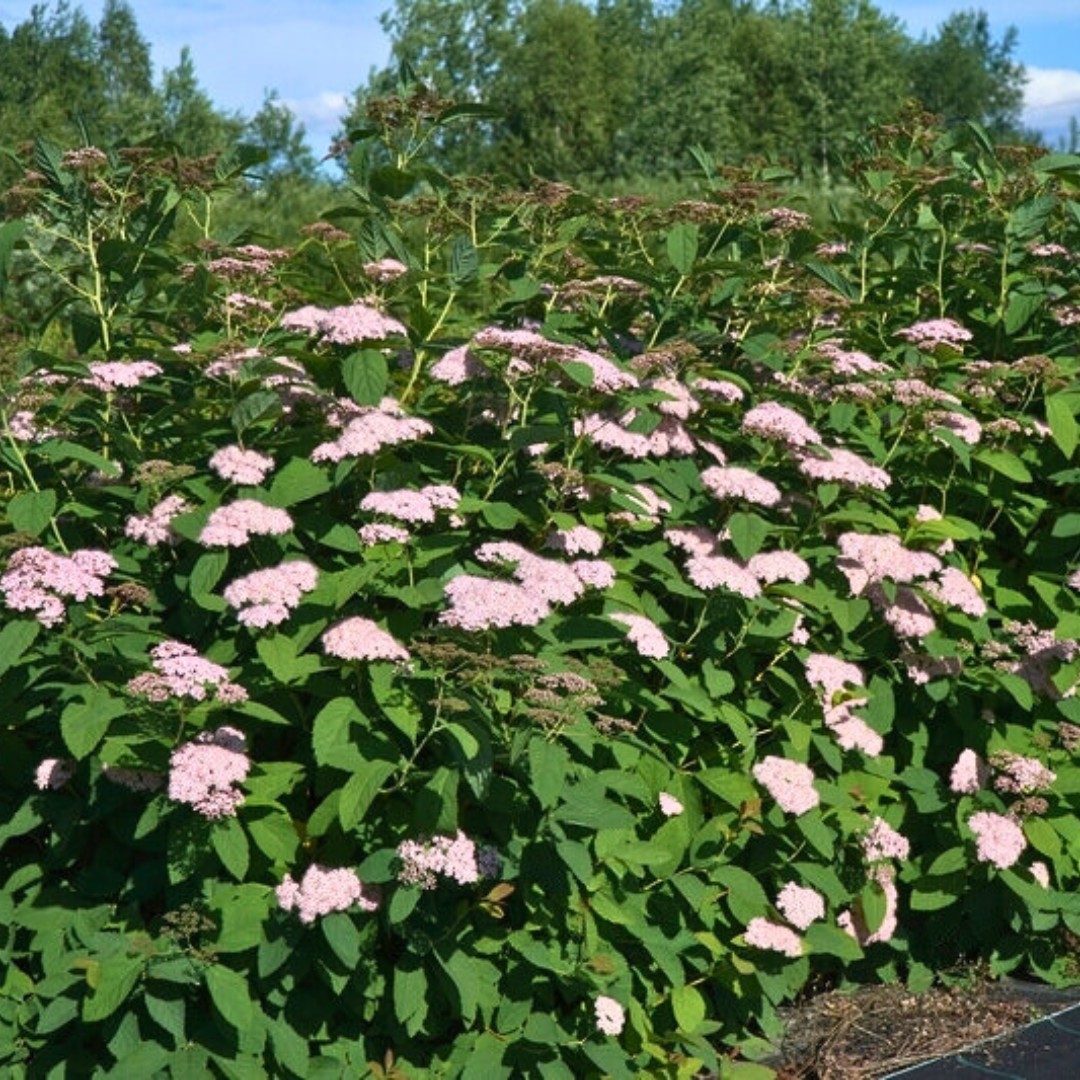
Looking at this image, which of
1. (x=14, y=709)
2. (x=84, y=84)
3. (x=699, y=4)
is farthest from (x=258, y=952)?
(x=699, y=4)

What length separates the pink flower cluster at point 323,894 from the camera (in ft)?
9.72

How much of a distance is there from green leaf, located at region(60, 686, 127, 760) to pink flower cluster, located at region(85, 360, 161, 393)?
688 mm

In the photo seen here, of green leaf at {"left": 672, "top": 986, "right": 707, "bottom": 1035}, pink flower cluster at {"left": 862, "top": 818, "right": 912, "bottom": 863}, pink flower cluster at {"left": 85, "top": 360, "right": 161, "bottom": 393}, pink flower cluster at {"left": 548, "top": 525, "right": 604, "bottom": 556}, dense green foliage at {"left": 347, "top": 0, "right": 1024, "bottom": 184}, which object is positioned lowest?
green leaf at {"left": 672, "top": 986, "right": 707, "bottom": 1035}

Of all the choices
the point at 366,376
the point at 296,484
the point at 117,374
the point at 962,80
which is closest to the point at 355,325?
the point at 366,376

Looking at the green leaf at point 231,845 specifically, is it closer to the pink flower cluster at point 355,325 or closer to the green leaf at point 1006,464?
the pink flower cluster at point 355,325

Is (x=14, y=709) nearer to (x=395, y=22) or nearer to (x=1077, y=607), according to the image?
(x=1077, y=607)

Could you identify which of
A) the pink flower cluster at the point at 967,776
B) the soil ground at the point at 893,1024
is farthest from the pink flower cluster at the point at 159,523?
the pink flower cluster at the point at 967,776

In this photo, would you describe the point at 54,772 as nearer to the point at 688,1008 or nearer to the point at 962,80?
the point at 688,1008

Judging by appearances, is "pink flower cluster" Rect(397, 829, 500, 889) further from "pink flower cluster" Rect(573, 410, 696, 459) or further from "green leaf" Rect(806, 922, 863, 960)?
"green leaf" Rect(806, 922, 863, 960)

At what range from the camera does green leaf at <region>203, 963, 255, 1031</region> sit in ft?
9.69

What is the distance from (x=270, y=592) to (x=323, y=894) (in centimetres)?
54

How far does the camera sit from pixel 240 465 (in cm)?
327

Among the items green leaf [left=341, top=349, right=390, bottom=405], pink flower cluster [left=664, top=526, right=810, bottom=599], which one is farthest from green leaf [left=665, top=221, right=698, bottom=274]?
green leaf [left=341, top=349, right=390, bottom=405]

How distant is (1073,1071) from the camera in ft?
12.2
